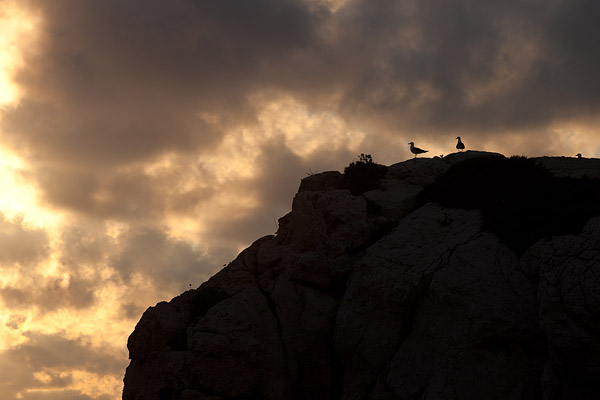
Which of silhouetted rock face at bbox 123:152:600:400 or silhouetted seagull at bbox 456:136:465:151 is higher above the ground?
silhouetted seagull at bbox 456:136:465:151

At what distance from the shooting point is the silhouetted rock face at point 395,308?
2159cm

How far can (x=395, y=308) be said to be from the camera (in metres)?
26.6

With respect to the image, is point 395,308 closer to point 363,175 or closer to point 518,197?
point 518,197

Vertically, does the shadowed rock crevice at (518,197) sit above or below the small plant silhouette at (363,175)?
below

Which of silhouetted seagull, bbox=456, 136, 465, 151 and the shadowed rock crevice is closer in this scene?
the shadowed rock crevice

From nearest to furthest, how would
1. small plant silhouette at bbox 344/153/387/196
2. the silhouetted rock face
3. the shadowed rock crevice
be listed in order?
the silhouetted rock face
the shadowed rock crevice
small plant silhouette at bbox 344/153/387/196

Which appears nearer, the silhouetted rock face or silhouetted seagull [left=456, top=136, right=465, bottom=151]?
the silhouetted rock face

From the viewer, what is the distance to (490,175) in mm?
32031

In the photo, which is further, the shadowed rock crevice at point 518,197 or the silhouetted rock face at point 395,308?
the shadowed rock crevice at point 518,197

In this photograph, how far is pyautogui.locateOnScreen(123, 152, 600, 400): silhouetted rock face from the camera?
21594 mm

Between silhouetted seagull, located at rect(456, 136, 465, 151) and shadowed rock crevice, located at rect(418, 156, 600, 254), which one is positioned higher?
silhouetted seagull, located at rect(456, 136, 465, 151)

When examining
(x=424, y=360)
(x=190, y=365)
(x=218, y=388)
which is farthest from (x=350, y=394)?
(x=190, y=365)

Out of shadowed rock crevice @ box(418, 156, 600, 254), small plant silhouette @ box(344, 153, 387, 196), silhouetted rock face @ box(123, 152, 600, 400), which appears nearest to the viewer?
silhouetted rock face @ box(123, 152, 600, 400)

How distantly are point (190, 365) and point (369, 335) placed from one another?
1028 centimetres
